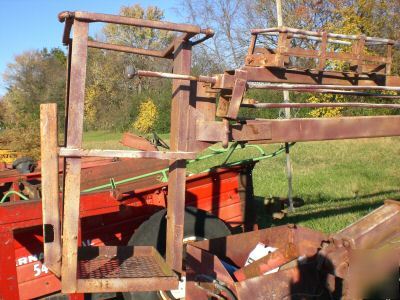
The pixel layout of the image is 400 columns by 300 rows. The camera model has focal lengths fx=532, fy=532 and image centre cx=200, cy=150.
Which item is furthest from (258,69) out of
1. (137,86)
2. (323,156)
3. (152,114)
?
(137,86)

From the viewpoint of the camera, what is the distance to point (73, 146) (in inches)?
109

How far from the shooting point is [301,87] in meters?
3.06

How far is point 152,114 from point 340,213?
98.4 feet

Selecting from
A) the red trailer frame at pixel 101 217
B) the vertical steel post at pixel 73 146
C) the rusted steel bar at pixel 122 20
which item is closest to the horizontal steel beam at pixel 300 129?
the rusted steel bar at pixel 122 20

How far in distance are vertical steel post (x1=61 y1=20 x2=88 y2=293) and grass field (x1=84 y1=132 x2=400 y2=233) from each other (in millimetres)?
5097

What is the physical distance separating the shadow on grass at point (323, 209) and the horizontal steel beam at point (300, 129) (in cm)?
411

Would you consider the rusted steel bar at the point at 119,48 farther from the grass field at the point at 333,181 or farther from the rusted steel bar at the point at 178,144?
the grass field at the point at 333,181

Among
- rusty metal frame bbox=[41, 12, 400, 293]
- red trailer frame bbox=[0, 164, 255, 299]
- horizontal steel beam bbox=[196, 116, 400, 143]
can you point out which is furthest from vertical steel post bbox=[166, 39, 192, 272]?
red trailer frame bbox=[0, 164, 255, 299]

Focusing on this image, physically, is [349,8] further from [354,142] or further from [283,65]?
[283,65]

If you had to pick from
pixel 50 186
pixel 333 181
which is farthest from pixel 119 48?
pixel 333 181

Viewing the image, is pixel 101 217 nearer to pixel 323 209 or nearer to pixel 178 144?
pixel 178 144

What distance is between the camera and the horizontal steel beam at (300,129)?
3064 millimetres

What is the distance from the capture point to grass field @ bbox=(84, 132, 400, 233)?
8289mm

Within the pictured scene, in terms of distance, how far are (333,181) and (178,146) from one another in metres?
9.22
